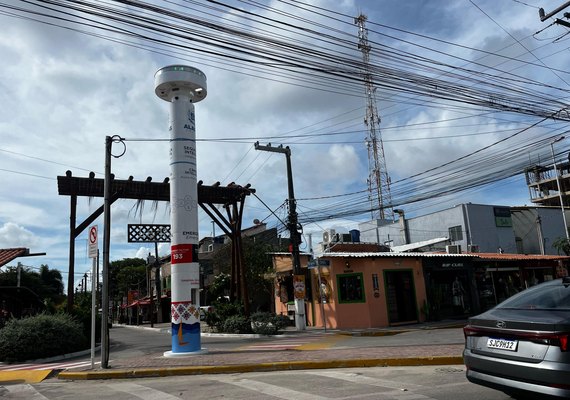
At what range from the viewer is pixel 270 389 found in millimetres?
7684

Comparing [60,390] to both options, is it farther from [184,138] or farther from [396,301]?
[396,301]

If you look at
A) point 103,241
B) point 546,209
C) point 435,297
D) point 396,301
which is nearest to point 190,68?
point 103,241

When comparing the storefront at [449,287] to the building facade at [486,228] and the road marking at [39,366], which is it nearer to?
the building facade at [486,228]

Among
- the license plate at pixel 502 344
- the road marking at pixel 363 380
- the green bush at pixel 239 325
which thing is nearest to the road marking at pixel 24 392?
the road marking at pixel 363 380

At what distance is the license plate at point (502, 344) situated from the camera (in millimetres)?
5139

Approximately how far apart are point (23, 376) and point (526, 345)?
1049 centimetres

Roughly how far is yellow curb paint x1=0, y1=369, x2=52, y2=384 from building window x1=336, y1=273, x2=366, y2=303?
1313cm

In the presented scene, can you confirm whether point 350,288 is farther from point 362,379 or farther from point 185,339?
point 362,379

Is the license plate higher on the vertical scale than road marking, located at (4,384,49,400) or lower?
higher

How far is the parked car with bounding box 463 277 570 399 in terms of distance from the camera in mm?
4707

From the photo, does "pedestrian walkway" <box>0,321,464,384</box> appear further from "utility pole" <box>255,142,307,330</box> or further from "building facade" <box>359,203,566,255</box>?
"building facade" <box>359,203,566,255</box>

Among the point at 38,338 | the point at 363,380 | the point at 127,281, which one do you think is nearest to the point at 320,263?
the point at 38,338

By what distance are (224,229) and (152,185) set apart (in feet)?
11.4

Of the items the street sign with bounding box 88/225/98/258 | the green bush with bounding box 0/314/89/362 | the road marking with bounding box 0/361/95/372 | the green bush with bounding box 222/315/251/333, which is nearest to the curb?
the road marking with bounding box 0/361/95/372
